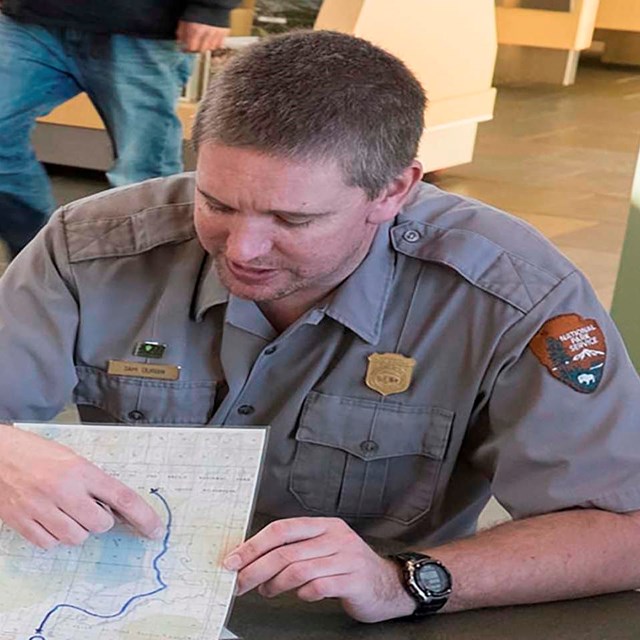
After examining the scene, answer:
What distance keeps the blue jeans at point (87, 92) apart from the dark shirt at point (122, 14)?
2cm

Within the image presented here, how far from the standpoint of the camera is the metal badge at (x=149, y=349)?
1.19m

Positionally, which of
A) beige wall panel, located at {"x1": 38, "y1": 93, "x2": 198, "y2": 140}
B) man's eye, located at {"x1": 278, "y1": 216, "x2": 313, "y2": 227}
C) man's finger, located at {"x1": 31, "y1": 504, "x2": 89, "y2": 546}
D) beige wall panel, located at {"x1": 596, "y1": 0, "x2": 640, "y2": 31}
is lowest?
beige wall panel, located at {"x1": 596, "y1": 0, "x2": 640, "y2": 31}

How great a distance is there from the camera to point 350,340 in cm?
117

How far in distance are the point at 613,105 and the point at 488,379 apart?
668 centimetres

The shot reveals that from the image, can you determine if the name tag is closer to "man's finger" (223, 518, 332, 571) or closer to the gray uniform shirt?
the gray uniform shirt

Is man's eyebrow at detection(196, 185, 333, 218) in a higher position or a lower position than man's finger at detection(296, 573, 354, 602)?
higher

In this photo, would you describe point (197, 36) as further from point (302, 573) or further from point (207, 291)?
point (302, 573)

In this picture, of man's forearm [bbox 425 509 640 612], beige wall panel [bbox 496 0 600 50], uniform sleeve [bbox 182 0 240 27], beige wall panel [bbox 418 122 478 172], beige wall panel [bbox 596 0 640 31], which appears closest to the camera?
man's forearm [bbox 425 509 640 612]

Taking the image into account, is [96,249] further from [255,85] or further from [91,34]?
[91,34]

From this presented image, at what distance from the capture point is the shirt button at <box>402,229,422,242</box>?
1.21 meters

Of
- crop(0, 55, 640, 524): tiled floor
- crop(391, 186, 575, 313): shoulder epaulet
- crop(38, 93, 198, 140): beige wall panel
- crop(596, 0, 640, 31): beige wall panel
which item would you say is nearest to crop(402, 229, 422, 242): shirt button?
crop(391, 186, 575, 313): shoulder epaulet

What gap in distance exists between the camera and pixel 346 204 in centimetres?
110

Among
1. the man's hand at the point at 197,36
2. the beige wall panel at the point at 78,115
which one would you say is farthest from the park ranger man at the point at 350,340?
the beige wall panel at the point at 78,115

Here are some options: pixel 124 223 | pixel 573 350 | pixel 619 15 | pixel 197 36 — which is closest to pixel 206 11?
pixel 197 36
